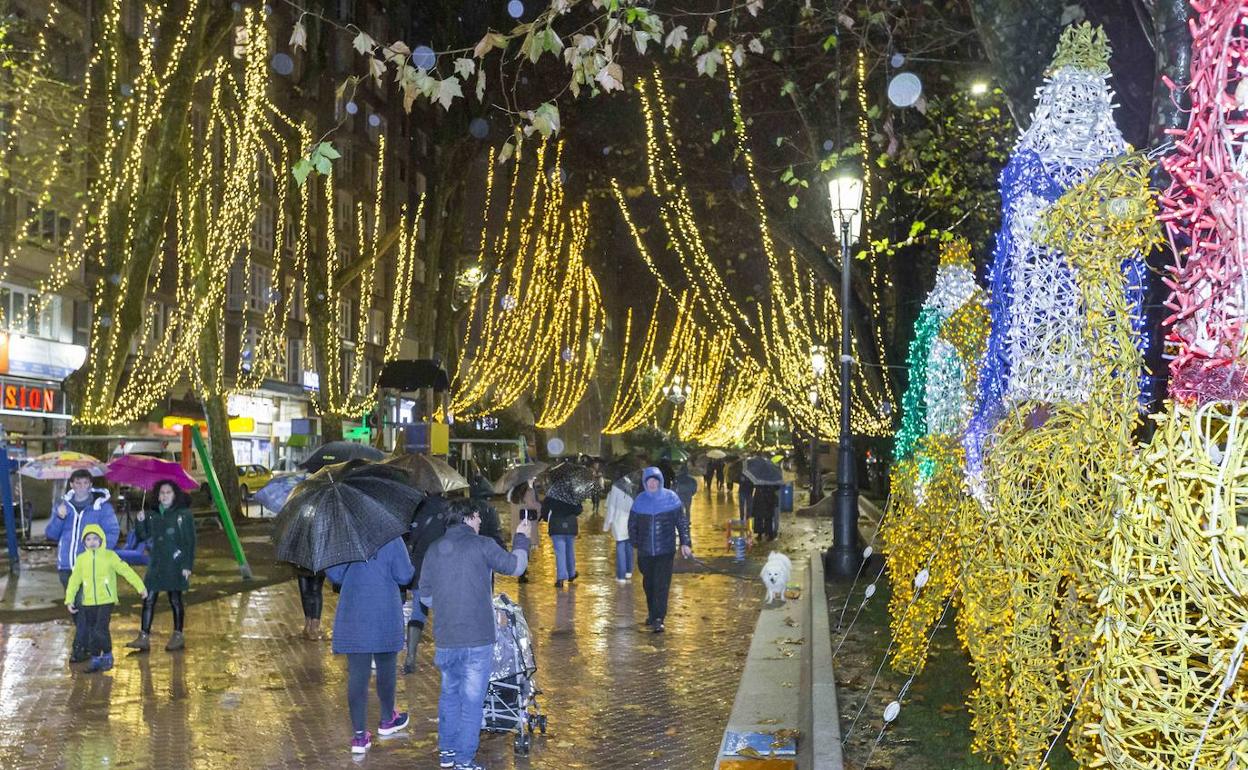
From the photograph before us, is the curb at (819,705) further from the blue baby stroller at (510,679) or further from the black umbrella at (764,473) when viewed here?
the black umbrella at (764,473)

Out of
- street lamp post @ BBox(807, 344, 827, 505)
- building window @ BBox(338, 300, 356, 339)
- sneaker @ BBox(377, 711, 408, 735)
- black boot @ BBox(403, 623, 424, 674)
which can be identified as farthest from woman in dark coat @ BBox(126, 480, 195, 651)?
building window @ BBox(338, 300, 356, 339)

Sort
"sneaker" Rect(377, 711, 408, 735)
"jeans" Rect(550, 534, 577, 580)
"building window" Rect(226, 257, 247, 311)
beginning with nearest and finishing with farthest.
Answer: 1. "sneaker" Rect(377, 711, 408, 735)
2. "jeans" Rect(550, 534, 577, 580)
3. "building window" Rect(226, 257, 247, 311)

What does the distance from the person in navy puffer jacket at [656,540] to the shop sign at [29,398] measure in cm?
2275

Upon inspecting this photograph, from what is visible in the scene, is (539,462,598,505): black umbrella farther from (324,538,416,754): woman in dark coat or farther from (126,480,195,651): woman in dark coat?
(324,538,416,754): woman in dark coat

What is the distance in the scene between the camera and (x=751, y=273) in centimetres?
3966

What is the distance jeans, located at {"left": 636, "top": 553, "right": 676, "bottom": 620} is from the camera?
13.5 m

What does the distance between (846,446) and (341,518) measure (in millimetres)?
10763

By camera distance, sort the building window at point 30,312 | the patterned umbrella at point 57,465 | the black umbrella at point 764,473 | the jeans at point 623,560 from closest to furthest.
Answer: the jeans at point 623,560
the patterned umbrella at point 57,465
the black umbrella at point 764,473
the building window at point 30,312

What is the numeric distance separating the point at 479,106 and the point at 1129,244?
2874 cm

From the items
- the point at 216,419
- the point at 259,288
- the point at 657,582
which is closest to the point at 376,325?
the point at 259,288

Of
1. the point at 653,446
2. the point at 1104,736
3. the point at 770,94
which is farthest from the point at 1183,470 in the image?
the point at 653,446

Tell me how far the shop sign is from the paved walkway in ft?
60.3

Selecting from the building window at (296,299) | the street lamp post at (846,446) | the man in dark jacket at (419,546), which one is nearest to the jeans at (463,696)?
the man in dark jacket at (419,546)

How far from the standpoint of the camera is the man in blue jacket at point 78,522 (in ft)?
36.7
